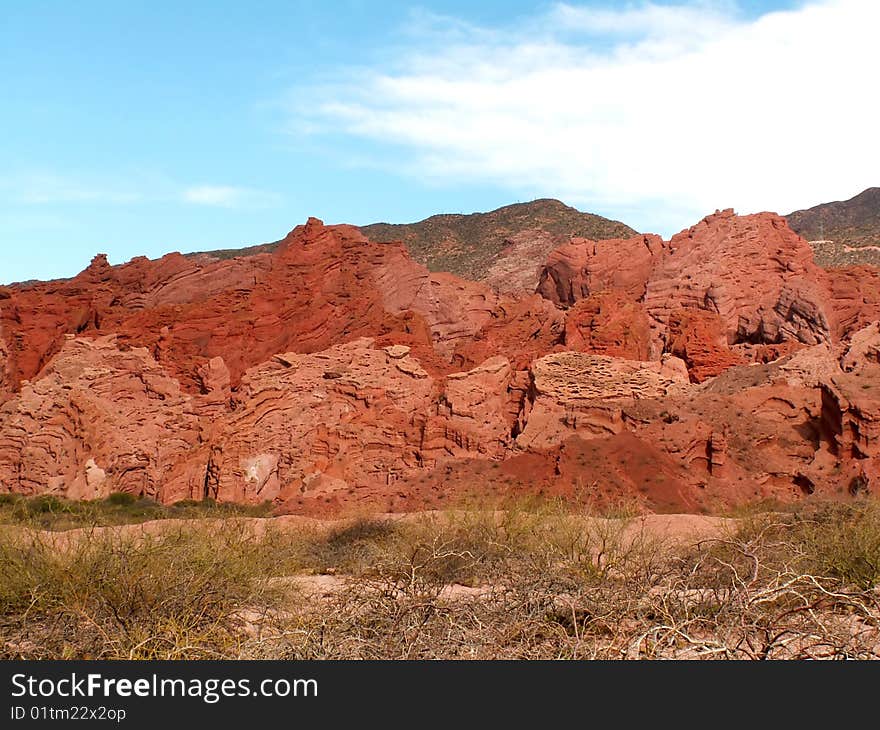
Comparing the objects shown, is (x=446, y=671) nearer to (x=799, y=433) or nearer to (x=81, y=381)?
(x=799, y=433)

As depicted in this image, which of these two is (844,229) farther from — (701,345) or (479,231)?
(701,345)

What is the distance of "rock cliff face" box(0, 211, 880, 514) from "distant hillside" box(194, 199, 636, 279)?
34.2 metres

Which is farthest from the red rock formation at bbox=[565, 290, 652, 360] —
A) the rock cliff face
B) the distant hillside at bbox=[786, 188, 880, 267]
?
the distant hillside at bbox=[786, 188, 880, 267]

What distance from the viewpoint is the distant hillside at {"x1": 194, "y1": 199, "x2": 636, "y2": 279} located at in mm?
81312

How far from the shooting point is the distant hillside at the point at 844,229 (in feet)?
204

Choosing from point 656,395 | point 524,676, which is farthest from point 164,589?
point 656,395

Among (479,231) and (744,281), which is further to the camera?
(479,231)

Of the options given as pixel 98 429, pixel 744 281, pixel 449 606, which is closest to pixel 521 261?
pixel 744 281

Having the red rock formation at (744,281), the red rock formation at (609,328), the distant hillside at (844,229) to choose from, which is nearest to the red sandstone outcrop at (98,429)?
the red rock formation at (609,328)

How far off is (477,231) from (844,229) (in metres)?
38.6

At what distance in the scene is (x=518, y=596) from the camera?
7680 millimetres

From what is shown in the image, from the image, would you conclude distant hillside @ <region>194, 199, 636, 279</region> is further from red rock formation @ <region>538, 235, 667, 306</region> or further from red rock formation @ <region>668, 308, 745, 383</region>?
red rock formation @ <region>668, 308, 745, 383</region>

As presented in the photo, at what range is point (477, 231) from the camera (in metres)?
94.3

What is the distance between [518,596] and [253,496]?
21.1m
